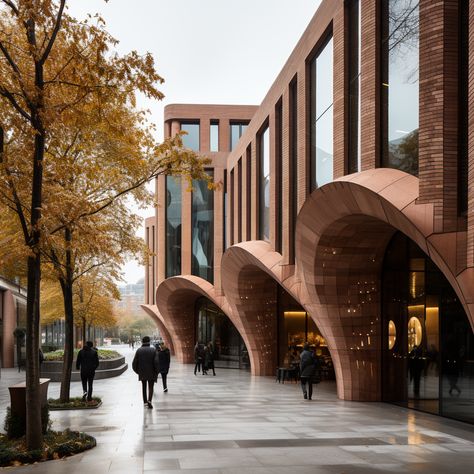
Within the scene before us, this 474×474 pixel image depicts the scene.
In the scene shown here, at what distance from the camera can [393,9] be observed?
49.0 feet

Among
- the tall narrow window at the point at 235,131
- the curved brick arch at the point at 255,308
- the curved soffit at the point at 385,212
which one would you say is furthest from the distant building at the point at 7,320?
the curved soffit at the point at 385,212

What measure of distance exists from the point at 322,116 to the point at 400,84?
17.0 ft

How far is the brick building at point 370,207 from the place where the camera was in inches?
484

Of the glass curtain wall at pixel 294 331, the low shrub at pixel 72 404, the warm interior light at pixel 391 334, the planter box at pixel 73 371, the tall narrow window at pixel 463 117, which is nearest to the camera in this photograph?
the tall narrow window at pixel 463 117

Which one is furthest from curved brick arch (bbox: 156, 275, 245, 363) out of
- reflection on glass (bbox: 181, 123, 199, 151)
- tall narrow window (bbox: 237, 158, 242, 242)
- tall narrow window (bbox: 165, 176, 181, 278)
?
tall narrow window (bbox: 237, 158, 242, 242)

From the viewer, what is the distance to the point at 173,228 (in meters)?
45.6

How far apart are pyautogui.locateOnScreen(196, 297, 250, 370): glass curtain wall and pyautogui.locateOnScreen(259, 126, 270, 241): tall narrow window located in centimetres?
1119

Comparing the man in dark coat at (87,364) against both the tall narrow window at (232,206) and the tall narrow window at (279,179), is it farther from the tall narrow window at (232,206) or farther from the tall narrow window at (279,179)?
the tall narrow window at (232,206)

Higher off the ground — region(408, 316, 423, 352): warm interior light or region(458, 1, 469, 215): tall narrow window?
region(458, 1, 469, 215): tall narrow window

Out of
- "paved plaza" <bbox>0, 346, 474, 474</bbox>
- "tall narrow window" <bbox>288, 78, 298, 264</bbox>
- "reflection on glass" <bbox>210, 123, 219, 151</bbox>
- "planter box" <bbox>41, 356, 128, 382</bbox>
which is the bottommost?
"planter box" <bbox>41, 356, 128, 382</bbox>

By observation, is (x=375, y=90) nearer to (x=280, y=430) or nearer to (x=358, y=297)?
(x=358, y=297)

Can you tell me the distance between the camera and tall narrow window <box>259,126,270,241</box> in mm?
26938

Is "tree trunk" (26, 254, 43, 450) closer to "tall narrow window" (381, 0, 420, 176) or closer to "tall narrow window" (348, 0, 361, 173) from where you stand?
"tall narrow window" (381, 0, 420, 176)

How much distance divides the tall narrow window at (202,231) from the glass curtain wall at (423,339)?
22.5 meters
